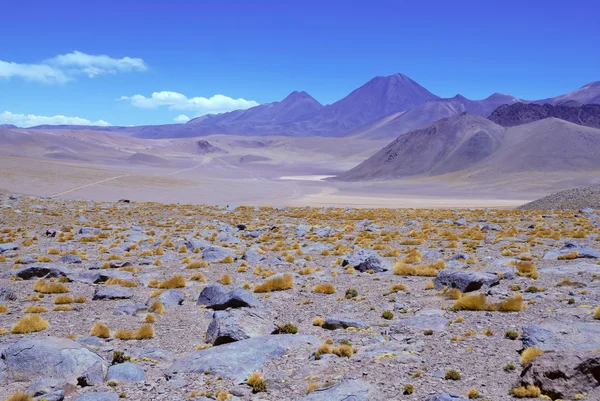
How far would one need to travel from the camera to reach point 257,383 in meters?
6.57

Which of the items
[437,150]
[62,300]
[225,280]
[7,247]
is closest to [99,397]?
[62,300]

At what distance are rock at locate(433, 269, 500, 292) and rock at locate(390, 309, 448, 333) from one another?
1841 millimetres

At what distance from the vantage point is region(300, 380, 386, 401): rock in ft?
19.2

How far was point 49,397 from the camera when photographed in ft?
20.5

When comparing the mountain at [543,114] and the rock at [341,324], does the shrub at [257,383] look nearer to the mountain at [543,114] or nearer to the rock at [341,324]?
the rock at [341,324]

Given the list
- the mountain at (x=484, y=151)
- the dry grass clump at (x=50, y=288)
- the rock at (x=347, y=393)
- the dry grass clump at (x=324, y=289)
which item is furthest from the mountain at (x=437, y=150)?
the rock at (x=347, y=393)

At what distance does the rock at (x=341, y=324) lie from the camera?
901 cm

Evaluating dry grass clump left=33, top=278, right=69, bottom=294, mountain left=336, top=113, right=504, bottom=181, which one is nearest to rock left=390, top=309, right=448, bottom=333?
dry grass clump left=33, top=278, right=69, bottom=294

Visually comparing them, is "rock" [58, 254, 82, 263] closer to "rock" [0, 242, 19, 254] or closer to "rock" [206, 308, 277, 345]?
"rock" [0, 242, 19, 254]

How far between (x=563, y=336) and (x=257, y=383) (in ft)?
14.3

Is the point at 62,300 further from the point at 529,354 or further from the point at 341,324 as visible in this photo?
the point at 529,354

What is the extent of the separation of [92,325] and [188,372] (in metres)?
3.46

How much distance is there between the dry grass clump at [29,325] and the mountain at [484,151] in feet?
326

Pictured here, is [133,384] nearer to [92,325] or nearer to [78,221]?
[92,325]
